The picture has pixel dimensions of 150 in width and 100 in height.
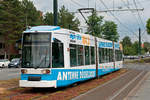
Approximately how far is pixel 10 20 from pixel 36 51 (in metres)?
43.5

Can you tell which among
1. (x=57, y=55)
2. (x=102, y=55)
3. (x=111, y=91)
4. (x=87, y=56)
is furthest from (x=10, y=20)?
(x=111, y=91)

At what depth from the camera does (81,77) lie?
52.1 ft

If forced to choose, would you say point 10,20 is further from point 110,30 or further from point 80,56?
point 80,56

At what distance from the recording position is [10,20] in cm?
5438

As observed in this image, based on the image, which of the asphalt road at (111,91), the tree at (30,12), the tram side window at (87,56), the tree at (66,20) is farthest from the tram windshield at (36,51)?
the tree at (66,20)

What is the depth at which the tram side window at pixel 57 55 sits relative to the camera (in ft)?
41.7

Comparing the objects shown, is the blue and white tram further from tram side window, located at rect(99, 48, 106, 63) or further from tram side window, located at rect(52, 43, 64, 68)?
tram side window, located at rect(99, 48, 106, 63)

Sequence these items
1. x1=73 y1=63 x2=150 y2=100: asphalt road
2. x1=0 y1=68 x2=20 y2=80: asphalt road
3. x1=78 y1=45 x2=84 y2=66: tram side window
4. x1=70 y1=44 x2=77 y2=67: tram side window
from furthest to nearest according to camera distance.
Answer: x1=0 y1=68 x2=20 y2=80: asphalt road → x1=78 y1=45 x2=84 y2=66: tram side window → x1=70 y1=44 x2=77 y2=67: tram side window → x1=73 y1=63 x2=150 y2=100: asphalt road

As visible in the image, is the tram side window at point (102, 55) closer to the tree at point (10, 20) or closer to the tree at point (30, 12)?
the tree at point (10, 20)

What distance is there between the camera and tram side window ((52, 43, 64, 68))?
12720 millimetres

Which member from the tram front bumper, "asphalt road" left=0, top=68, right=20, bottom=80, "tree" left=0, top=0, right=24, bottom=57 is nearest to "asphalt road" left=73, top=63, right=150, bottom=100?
the tram front bumper

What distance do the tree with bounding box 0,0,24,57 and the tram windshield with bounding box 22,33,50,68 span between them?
41798mm

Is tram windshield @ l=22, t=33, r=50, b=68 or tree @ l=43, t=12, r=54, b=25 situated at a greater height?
tree @ l=43, t=12, r=54, b=25

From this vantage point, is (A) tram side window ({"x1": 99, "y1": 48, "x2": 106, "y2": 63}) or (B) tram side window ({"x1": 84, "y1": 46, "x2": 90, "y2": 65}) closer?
(B) tram side window ({"x1": 84, "y1": 46, "x2": 90, "y2": 65})
